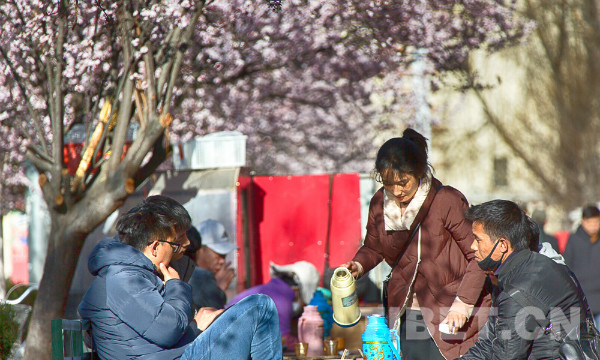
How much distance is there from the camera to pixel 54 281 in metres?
7.07

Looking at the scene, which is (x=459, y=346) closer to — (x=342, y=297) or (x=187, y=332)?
(x=342, y=297)

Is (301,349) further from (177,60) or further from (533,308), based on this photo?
(177,60)

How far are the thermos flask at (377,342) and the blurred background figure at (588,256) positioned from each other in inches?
194

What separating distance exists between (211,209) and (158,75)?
2.45m

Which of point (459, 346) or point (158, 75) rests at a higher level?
point (158, 75)

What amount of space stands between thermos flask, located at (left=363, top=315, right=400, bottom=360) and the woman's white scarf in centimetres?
61

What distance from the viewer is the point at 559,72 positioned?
96.8 ft

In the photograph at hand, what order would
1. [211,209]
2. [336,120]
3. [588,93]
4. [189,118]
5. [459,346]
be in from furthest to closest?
1. [588,93]
2. [336,120]
3. [189,118]
4. [211,209]
5. [459,346]

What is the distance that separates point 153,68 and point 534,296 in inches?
181

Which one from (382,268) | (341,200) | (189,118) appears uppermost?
(189,118)

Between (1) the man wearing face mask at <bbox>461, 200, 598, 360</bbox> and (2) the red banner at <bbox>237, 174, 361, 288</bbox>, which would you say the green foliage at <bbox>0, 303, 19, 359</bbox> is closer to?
(1) the man wearing face mask at <bbox>461, 200, 598, 360</bbox>

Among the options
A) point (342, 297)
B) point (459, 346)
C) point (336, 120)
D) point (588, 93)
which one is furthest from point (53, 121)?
point (588, 93)

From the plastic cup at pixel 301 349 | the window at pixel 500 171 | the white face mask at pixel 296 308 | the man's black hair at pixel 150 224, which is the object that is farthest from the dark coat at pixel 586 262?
the window at pixel 500 171

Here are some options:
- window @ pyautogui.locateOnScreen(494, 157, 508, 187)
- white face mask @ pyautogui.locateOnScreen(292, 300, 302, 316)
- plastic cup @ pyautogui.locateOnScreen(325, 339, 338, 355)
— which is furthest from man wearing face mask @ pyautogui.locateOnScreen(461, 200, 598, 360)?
window @ pyautogui.locateOnScreen(494, 157, 508, 187)
